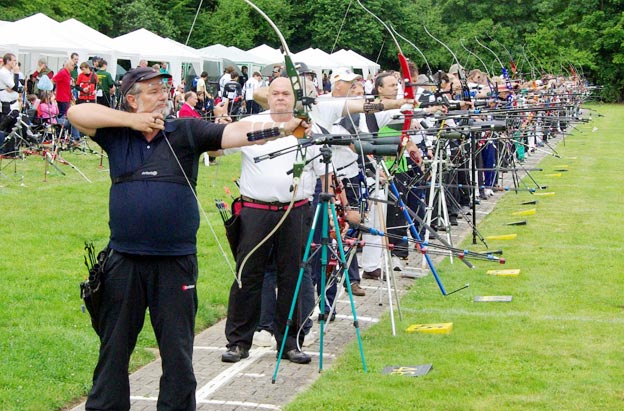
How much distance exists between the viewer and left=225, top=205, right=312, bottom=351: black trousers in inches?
283

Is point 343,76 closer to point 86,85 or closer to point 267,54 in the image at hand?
point 86,85

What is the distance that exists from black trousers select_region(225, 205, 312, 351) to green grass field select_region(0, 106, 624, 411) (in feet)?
1.93

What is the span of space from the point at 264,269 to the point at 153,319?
2.17 metres

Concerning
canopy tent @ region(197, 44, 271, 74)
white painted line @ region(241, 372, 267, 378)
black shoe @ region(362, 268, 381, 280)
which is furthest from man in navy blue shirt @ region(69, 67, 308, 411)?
canopy tent @ region(197, 44, 271, 74)

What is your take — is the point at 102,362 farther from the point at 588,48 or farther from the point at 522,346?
the point at 588,48

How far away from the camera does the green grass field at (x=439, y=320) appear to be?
21.2 feet

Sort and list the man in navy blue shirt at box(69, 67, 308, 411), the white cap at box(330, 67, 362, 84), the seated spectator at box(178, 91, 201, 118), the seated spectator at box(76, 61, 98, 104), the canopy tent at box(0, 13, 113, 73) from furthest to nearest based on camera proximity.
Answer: the canopy tent at box(0, 13, 113, 73) → the seated spectator at box(76, 61, 98, 104) → the seated spectator at box(178, 91, 201, 118) → the white cap at box(330, 67, 362, 84) → the man in navy blue shirt at box(69, 67, 308, 411)

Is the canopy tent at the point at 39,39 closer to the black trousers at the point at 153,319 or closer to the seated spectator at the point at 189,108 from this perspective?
the seated spectator at the point at 189,108

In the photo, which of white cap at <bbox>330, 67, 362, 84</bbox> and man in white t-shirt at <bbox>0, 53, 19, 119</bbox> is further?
man in white t-shirt at <bbox>0, 53, 19, 119</bbox>

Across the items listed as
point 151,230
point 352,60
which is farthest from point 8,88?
point 352,60

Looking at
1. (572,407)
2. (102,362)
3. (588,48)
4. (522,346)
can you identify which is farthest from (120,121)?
(588,48)

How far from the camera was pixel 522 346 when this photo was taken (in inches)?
307

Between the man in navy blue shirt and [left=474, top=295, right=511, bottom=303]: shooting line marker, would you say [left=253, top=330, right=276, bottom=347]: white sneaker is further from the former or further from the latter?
the man in navy blue shirt

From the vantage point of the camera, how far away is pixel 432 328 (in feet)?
27.1
